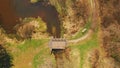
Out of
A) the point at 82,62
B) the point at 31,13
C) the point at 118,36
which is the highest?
the point at 31,13

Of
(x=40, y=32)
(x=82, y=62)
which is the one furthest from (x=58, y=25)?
(x=82, y=62)

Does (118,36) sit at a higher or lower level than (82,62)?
higher

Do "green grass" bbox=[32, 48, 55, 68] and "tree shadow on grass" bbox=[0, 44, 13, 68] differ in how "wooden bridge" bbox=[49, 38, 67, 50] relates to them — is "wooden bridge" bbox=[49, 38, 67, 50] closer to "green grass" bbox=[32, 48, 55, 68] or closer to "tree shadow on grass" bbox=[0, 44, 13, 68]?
"green grass" bbox=[32, 48, 55, 68]

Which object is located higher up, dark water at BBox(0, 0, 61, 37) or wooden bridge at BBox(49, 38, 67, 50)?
dark water at BBox(0, 0, 61, 37)

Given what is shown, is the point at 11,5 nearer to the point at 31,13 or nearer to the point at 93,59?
the point at 31,13

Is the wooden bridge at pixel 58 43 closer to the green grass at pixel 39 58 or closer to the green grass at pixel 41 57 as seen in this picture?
the green grass at pixel 41 57

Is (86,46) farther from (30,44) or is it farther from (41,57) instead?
(30,44)

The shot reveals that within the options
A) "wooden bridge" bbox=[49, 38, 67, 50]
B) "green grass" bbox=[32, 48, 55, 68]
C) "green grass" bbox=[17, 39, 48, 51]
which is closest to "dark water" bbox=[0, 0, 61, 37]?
"wooden bridge" bbox=[49, 38, 67, 50]
